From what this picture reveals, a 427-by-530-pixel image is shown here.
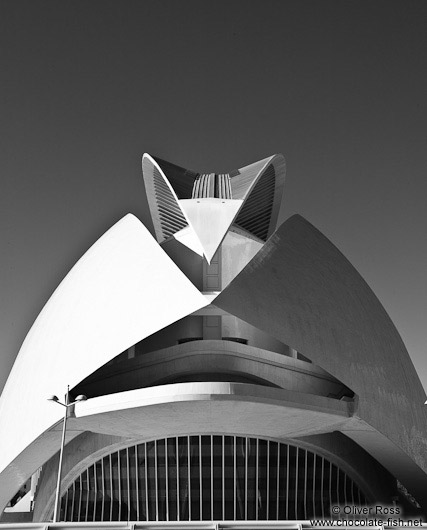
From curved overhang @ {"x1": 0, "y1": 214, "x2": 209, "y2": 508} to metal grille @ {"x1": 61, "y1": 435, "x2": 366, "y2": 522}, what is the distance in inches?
125

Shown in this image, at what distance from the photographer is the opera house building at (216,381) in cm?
2245

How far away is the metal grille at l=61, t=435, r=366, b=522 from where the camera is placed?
996 inches

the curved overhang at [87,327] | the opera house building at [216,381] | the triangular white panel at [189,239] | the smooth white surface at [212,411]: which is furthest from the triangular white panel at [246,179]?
the smooth white surface at [212,411]

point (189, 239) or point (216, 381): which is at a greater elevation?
point (189, 239)

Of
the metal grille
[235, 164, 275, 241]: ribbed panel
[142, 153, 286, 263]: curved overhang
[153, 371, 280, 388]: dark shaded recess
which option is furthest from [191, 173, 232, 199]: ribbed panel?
the metal grille

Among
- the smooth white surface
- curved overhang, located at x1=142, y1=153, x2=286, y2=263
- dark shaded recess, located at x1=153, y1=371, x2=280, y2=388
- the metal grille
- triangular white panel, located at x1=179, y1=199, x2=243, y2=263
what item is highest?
curved overhang, located at x1=142, y1=153, x2=286, y2=263

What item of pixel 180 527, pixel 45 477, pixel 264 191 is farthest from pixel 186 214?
pixel 180 527

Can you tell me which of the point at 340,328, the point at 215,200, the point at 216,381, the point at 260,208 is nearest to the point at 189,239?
the point at 215,200

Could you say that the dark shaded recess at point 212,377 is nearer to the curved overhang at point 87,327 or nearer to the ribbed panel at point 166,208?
the curved overhang at point 87,327

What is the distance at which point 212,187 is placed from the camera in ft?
105

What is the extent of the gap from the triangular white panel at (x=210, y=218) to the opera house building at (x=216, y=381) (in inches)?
3.0

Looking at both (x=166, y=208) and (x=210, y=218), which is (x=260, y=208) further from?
(x=210, y=218)

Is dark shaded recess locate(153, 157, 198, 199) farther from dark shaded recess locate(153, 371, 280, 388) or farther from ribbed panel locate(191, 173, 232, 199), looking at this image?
dark shaded recess locate(153, 371, 280, 388)

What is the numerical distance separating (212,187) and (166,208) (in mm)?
2994
